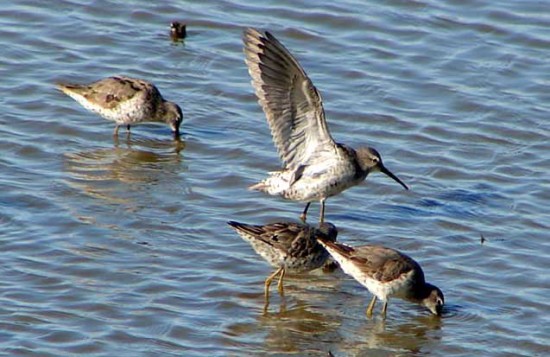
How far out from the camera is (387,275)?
9383mm

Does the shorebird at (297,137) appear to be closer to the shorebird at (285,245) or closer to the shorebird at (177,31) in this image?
the shorebird at (285,245)

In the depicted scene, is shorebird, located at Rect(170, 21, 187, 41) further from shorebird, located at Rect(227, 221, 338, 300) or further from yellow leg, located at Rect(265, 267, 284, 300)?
yellow leg, located at Rect(265, 267, 284, 300)

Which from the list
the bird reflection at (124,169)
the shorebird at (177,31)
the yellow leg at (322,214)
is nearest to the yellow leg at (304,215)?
the yellow leg at (322,214)

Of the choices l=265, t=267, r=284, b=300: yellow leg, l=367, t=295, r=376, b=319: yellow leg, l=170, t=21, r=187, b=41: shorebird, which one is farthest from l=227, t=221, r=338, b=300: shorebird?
l=170, t=21, r=187, b=41: shorebird

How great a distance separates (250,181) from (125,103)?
5.39 ft

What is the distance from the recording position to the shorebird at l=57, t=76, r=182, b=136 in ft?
40.7

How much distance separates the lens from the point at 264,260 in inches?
402

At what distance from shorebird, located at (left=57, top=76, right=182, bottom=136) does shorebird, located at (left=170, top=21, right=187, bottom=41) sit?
4.56ft

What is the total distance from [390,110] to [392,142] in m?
0.59

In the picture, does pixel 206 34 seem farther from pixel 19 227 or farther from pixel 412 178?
pixel 19 227

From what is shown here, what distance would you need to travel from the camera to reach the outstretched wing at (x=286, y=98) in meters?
10.3

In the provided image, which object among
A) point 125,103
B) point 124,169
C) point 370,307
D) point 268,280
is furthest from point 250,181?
point 370,307

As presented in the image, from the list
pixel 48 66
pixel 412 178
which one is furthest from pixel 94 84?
pixel 412 178

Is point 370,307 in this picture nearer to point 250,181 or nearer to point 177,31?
point 250,181
